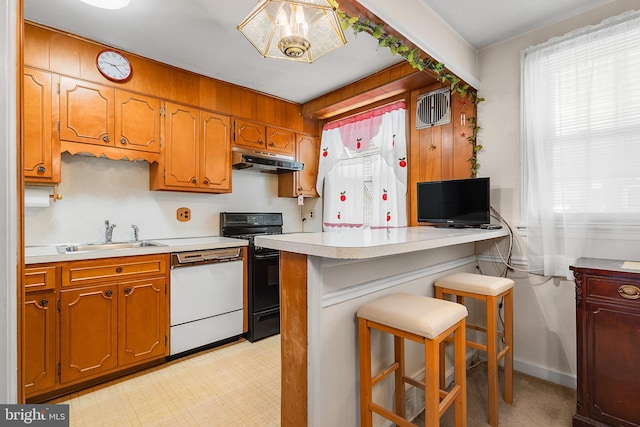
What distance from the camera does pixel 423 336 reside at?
1.20 meters

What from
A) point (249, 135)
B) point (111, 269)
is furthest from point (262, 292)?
point (249, 135)

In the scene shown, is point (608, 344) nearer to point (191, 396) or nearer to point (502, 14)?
point (502, 14)

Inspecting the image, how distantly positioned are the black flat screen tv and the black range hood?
1.52m

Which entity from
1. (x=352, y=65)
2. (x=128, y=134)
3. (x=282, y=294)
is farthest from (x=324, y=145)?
(x=282, y=294)

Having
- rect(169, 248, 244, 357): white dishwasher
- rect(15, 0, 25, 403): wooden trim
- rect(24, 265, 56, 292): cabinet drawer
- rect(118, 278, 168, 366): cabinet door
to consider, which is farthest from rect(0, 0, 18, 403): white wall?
rect(169, 248, 244, 357): white dishwasher

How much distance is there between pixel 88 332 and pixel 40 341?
0.82ft

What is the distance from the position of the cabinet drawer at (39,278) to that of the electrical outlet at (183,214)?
124 cm

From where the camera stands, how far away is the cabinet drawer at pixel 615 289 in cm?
150

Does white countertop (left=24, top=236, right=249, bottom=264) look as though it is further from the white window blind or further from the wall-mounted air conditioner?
the white window blind

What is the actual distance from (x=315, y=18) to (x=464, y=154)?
175 cm

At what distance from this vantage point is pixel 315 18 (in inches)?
63.4

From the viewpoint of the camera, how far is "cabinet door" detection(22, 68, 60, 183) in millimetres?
2131

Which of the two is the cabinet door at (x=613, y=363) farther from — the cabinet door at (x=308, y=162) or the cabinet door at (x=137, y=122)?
the cabinet door at (x=137, y=122)

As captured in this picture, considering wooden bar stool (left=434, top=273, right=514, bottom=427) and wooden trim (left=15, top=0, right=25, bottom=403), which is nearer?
wooden trim (left=15, top=0, right=25, bottom=403)
